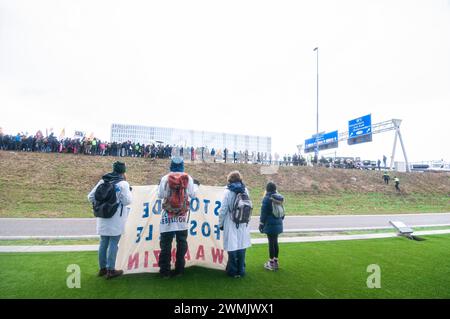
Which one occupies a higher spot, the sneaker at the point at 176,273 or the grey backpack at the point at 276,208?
the grey backpack at the point at 276,208

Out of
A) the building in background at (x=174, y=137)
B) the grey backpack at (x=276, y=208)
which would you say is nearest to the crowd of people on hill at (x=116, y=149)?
the grey backpack at (x=276, y=208)

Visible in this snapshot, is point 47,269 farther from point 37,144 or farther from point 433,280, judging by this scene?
point 37,144

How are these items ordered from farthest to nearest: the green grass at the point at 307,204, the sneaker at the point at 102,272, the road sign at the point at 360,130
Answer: the road sign at the point at 360,130, the green grass at the point at 307,204, the sneaker at the point at 102,272

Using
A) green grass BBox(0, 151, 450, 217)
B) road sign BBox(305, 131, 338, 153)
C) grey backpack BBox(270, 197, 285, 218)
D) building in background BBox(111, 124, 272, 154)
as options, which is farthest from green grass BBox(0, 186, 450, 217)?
building in background BBox(111, 124, 272, 154)

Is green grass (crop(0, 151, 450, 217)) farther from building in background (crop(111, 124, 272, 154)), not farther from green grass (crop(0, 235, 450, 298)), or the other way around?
building in background (crop(111, 124, 272, 154))

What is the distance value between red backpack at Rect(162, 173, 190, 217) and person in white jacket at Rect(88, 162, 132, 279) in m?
0.73

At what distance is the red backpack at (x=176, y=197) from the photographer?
432cm

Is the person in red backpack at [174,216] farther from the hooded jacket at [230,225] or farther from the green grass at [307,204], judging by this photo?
the green grass at [307,204]

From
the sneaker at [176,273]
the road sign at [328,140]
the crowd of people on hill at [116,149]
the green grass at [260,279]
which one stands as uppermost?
the road sign at [328,140]

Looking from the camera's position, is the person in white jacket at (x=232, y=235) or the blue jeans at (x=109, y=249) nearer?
the blue jeans at (x=109, y=249)

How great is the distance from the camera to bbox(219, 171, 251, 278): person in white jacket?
15.2 ft

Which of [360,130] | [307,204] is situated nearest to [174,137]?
Result: [360,130]

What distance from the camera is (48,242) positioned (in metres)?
7.56

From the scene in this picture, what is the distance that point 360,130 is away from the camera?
116ft
